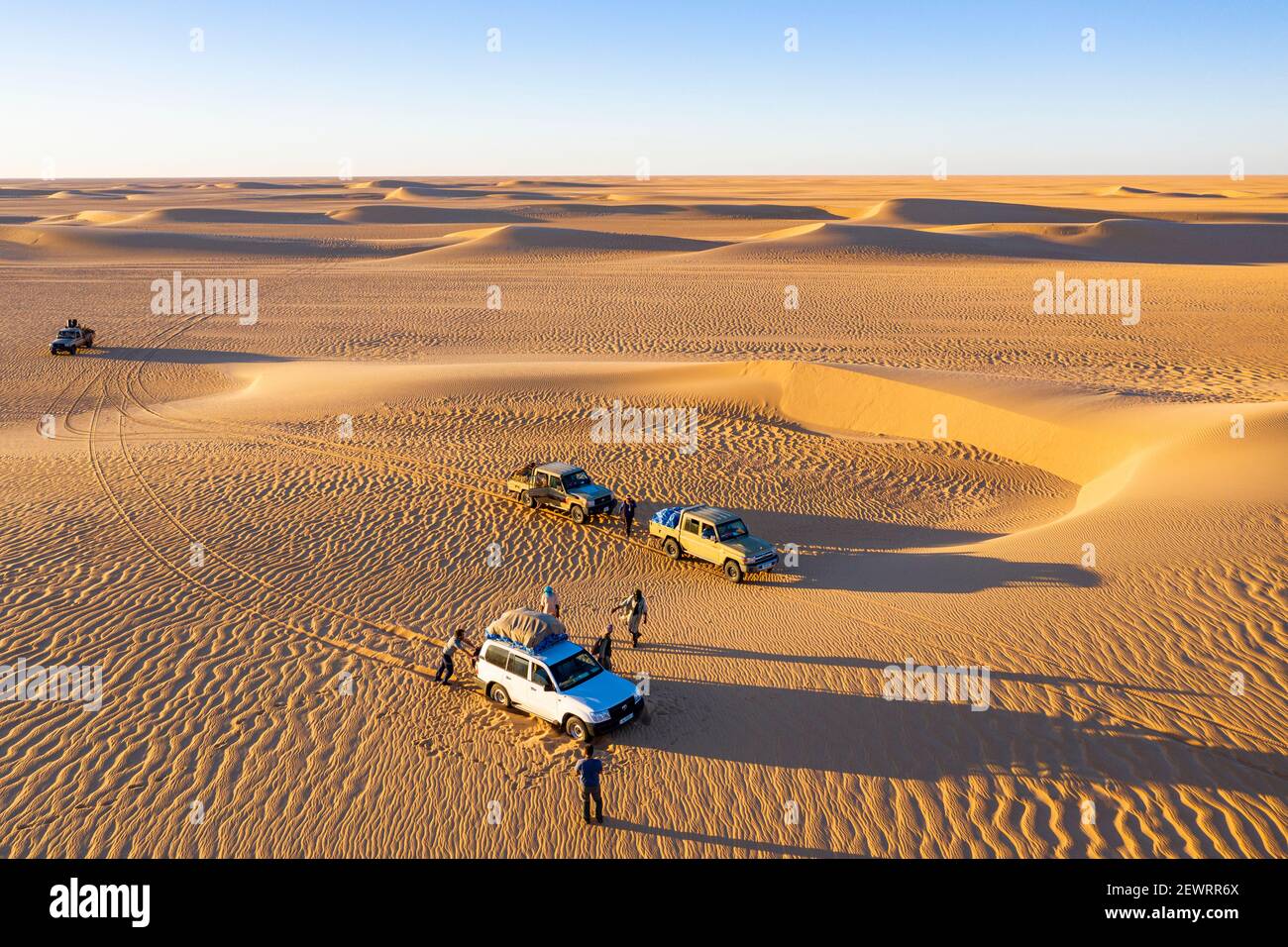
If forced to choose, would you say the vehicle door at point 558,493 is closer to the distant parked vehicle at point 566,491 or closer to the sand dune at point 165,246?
the distant parked vehicle at point 566,491

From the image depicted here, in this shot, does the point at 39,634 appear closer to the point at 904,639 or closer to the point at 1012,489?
the point at 904,639

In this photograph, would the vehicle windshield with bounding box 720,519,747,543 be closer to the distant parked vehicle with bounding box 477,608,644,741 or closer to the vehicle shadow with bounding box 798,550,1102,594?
the vehicle shadow with bounding box 798,550,1102,594

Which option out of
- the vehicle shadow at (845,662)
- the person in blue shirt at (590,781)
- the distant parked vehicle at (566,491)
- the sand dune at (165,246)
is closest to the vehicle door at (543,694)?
the person in blue shirt at (590,781)

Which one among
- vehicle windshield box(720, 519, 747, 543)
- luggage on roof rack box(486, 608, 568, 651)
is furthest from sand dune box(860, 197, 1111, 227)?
luggage on roof rack box(486, 608, 568, 651)

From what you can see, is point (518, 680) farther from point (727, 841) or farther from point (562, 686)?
point (727, 841)

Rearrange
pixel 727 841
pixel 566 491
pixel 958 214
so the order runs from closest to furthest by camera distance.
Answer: pixel 727 841 < pixel 566 491 < pixel 958 214

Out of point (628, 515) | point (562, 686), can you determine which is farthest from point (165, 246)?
point (562, 686)

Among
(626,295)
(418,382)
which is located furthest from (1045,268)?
(418,382)
